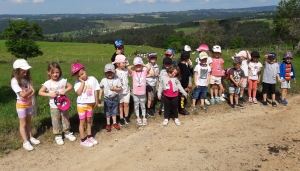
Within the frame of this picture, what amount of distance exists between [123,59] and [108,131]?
5.13ft

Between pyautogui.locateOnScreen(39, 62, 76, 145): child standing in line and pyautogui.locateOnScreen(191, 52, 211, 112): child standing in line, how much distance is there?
125 inches

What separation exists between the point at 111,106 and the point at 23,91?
1759 millimetres

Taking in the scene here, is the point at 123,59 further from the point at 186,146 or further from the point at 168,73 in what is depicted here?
the point at 186,146

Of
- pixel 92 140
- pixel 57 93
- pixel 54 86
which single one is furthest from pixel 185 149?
pixel 54 86

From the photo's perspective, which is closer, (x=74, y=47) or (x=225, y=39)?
(x=74, y=47)

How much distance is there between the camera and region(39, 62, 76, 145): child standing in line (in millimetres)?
4957

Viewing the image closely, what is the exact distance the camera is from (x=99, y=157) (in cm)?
472

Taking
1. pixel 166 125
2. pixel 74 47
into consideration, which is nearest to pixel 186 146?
pixel 166 125

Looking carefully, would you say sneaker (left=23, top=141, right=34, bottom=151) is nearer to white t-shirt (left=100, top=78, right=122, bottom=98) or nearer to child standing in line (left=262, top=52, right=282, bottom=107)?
white t-shirt (left=100, top=78, right=122, bottom=98)

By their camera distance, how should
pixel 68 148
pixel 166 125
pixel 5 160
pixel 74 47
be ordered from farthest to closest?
pixel 74 47 → pixel 166 125 → pixel 68 148 → pixel 5 160

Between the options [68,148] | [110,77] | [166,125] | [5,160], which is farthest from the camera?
[166,125]

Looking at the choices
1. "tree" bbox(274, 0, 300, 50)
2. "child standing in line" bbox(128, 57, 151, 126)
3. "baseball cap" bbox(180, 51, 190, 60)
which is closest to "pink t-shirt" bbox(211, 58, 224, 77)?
"baseball cap" bbox(180, 51, 190, 60)

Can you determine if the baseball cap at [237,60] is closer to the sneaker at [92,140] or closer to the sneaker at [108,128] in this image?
the sneaker at [108,128]

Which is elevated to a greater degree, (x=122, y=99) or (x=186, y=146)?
(x=122, y=99)
